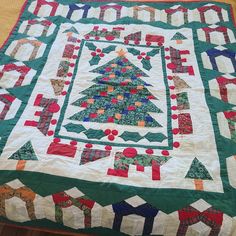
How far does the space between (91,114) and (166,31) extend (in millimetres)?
760

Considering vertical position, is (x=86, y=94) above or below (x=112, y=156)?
above

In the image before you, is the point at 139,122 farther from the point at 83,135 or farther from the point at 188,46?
the point at 188,46

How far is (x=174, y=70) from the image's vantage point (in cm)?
162

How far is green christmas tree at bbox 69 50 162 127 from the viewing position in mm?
1397

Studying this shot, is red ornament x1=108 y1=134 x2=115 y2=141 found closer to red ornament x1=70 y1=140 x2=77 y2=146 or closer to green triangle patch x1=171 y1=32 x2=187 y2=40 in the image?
red ornament x1=70 y1=140 x2=77 y2=146

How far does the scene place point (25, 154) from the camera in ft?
4.09

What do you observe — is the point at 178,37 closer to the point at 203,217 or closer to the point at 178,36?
the point at 178,36

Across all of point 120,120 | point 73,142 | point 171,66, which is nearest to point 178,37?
point 171,66

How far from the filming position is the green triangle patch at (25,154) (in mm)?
1235

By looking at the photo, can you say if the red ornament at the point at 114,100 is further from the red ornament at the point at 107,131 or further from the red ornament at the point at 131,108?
the red ornament at the point at 107,131

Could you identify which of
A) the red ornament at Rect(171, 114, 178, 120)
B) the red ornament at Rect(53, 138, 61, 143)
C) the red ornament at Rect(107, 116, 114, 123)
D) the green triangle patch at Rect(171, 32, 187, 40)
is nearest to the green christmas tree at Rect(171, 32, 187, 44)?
the green triangle patch at Rect(171, 32, 187, 40)

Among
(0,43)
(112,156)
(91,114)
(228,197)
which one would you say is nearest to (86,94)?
(91,114)

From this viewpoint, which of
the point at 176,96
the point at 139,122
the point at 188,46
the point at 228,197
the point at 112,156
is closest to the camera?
the point at 228,197

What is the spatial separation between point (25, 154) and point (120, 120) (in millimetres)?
426
